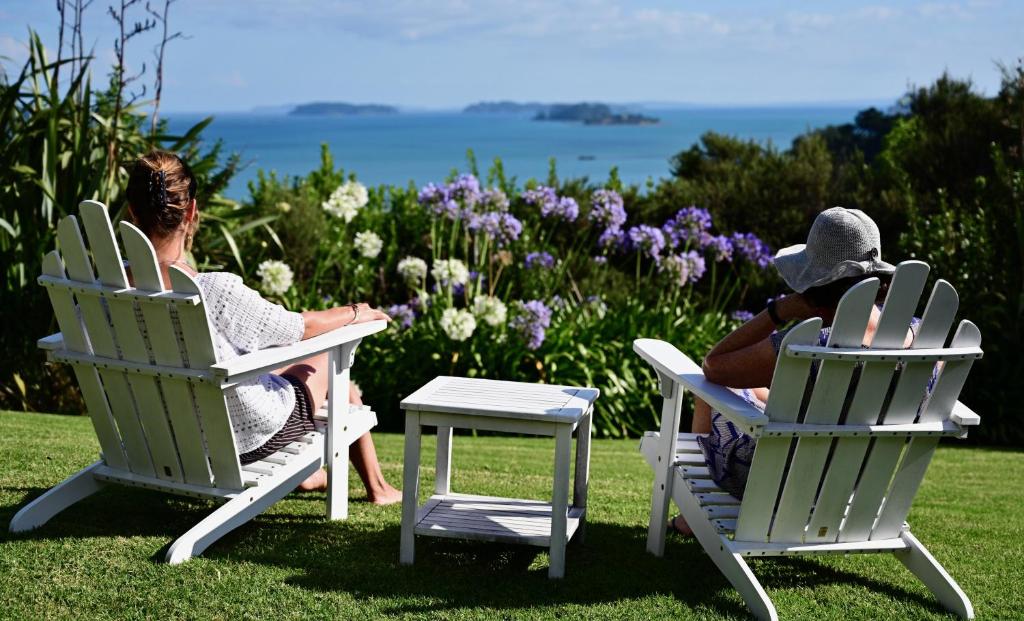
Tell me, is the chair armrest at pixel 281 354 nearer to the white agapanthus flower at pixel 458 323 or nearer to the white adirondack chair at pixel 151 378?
the white adirondack chair at pixel 151 378

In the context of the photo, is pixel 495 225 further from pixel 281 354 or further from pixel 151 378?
pixel 151 378

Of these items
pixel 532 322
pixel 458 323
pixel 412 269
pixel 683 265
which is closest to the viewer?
pixel 458 323

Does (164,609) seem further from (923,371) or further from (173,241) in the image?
(923,371)

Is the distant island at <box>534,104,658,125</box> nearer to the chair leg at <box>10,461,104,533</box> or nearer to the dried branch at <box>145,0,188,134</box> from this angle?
the dried branch at <box>145,0,188,134</box>

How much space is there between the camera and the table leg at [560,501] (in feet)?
9.60

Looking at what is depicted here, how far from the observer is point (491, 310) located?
18.8 feet

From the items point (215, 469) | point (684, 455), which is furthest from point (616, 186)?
point (215, 469)

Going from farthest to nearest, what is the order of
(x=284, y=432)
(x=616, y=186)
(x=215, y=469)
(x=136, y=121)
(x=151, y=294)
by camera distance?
(x=616, y=186) < (x=136, y=121) < (x=284, y=432) < (x=215, y=469) < (x=151, y=294)

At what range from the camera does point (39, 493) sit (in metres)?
Result: 3.59

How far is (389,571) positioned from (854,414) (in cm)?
142

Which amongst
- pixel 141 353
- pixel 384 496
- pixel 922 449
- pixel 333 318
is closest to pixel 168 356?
pixel 141 353

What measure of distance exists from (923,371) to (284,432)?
2003 millimetres

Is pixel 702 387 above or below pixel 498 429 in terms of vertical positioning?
above

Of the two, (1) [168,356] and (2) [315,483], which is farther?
(2) [315,483]
